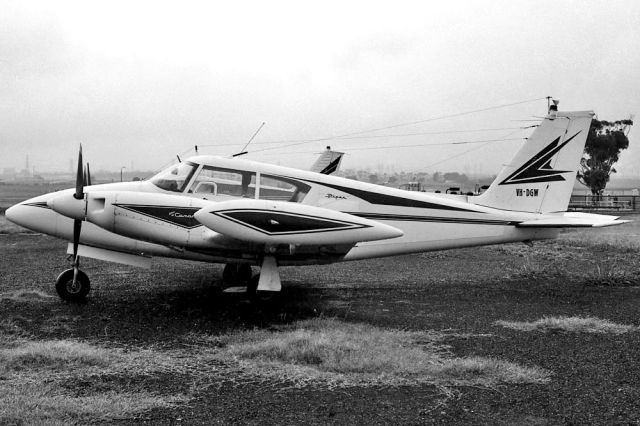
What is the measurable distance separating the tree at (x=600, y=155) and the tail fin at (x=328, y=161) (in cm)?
3424

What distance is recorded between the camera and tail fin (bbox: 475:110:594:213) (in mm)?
10977

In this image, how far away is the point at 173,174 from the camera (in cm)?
959

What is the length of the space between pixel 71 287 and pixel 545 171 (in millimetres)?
9145

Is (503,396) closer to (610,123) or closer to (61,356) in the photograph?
(61,356)

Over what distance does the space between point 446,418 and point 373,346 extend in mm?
2030

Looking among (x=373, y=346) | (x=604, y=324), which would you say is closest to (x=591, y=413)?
(x=373, y=346)

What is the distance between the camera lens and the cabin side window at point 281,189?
9625mm

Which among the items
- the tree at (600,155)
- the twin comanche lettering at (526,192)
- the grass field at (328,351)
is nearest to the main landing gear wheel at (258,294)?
the grass field at (328,351)

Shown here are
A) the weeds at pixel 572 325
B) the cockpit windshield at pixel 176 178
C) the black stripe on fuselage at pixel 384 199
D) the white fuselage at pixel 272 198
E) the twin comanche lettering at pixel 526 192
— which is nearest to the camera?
the weeds at pixel 572 325

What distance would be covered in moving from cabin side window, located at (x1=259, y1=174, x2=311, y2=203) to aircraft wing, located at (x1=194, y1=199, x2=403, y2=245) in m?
1.45

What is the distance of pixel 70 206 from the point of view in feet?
27.7

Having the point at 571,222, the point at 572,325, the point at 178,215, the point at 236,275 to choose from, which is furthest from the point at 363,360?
the point at 571,222

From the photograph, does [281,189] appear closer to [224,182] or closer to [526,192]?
[224,182]

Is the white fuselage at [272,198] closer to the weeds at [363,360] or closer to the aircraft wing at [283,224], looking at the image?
the aircraft wing at [283,224]
